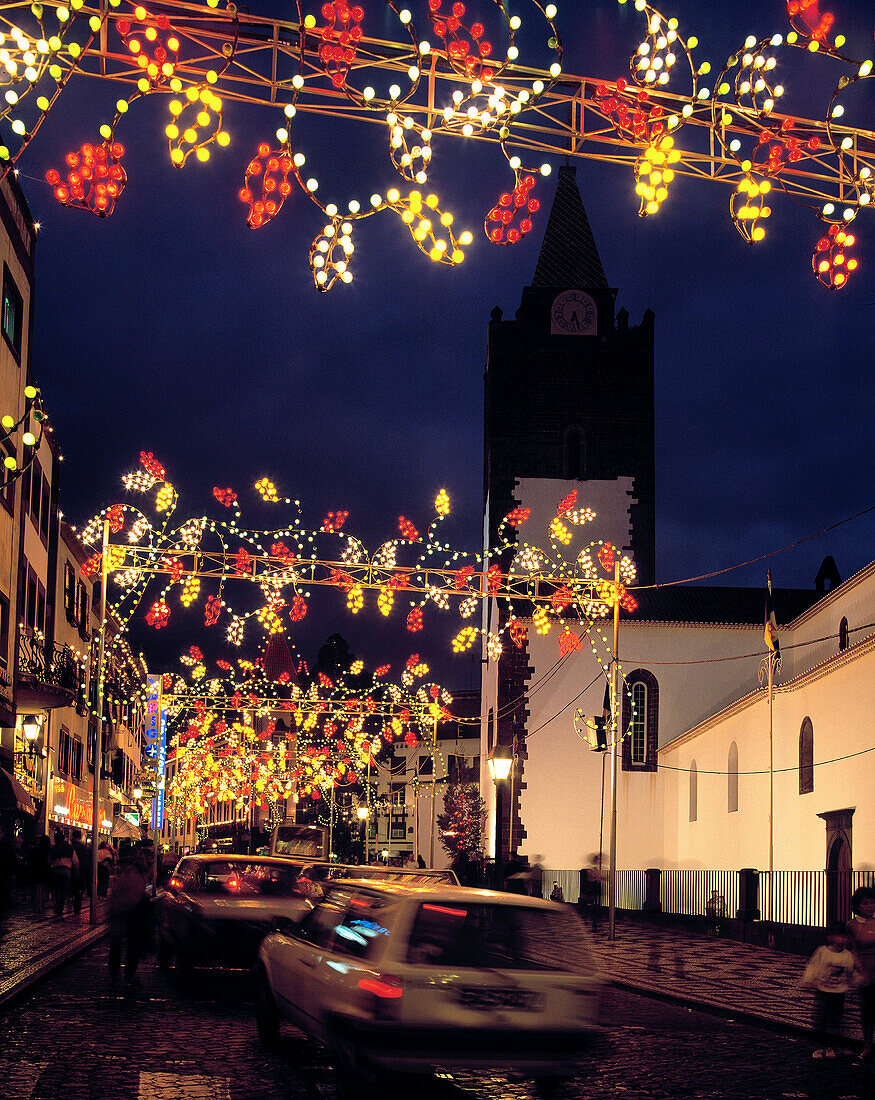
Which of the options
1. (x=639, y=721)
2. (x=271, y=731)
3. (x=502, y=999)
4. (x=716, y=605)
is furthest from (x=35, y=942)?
(x=271, y=731)

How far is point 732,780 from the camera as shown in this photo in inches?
1486

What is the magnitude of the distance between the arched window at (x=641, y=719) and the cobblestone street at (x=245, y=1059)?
31804 millimetres

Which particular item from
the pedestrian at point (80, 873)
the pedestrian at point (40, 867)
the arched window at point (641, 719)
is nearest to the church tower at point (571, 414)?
the arched window at point (641, 719)

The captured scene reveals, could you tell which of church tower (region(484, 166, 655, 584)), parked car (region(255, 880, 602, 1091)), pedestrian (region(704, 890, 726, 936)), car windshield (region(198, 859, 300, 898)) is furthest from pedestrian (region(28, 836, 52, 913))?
church tower (region(484, 166, 655, 584))

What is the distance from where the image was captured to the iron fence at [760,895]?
2422cm

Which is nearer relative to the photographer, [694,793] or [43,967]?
[43,967]

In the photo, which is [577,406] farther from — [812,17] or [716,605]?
[812,17]

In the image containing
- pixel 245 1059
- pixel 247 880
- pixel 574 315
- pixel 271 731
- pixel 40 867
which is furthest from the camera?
pixel 271 731

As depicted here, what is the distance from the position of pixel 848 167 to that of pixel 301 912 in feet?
32.9

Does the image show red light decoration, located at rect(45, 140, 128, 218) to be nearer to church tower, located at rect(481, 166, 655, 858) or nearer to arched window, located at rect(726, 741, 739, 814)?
arched window, located at rect(726, 741, 739, 814)

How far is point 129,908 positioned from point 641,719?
110 ft

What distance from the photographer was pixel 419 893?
8.92 meters

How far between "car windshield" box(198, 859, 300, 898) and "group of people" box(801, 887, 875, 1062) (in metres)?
6.57

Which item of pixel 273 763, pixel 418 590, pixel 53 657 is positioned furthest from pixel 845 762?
pixel 273 763
